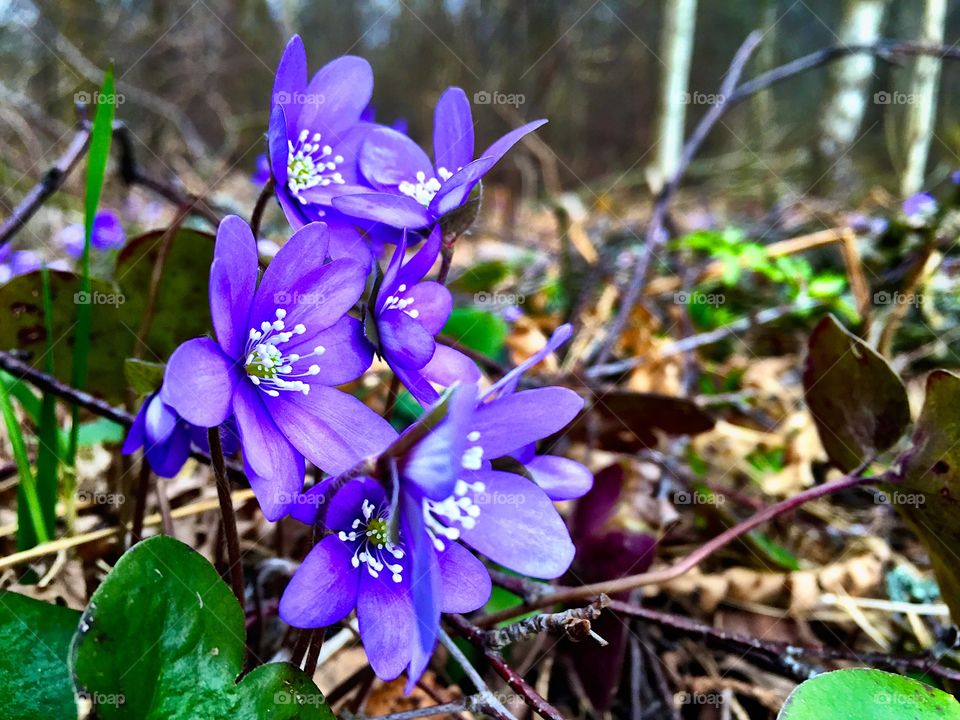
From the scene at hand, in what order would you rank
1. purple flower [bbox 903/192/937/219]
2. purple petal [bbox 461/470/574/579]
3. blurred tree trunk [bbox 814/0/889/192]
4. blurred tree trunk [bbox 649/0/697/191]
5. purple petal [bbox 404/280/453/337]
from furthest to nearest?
blurred tree trunk [bbox 649/0/697/191] < blurred tree trunk [bbox 814/0/889/192] < purple flower [bbox 903/192/937/219] < purple petal [bbox 404/280/453/337] < purple petal [bbox 461/470/574/579]

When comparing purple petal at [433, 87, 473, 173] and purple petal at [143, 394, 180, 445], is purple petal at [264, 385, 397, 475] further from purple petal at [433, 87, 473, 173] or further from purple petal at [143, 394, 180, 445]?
purple petal at [433, 87, 473, 173]

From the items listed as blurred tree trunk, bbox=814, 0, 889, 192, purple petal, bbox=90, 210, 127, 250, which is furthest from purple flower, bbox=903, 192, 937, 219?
blurred tree trunk, bbox=814, 0, 889, 192

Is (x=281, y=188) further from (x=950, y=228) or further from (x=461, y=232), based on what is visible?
(x=950, y=228)

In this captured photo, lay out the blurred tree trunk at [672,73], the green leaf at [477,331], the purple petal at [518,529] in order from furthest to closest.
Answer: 1. the blurred tree trunk at [672,73]
2. the green leaf at [477,331]
3. the purple petal at [518,529]

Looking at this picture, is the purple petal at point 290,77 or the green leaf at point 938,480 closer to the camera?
the purple petal at point 290,77

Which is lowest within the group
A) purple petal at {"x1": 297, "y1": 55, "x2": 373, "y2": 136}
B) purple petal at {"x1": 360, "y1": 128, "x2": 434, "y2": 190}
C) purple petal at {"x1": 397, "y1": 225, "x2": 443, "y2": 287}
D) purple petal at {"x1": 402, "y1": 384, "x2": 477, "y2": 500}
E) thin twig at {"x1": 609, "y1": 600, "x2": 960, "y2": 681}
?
thin twig at {"x1": 609, "y1": 600, "x2": 960, "y2": 681}

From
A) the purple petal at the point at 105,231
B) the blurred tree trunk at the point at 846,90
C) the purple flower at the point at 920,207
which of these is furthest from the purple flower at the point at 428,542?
the blurred tree trunk at the point at 846,90

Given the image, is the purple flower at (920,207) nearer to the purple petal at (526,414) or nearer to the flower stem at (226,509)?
the purple petal at (526,414)

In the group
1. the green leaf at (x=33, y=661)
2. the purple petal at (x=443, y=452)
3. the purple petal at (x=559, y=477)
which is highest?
the purple petal at (x=443, y=452)
